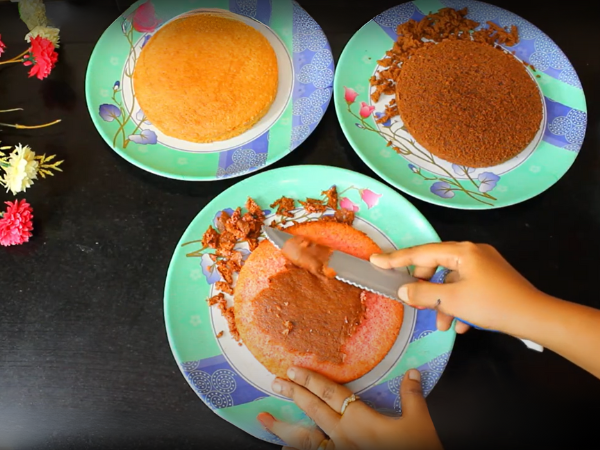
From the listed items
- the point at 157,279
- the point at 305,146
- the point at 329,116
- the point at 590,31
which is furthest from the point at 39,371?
the point at 590,31

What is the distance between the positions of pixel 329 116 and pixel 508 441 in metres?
0.90

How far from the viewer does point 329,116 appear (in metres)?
1.26

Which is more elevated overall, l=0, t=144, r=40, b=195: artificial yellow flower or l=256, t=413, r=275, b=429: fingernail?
l=0, t=144, r=40, b=195: artificial yellow flower

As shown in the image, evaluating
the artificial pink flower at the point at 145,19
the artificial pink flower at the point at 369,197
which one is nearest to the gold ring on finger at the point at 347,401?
the artificial pink flower at the point at 369,197

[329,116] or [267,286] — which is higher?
[329,116]

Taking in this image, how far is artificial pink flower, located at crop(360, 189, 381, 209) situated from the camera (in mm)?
1104

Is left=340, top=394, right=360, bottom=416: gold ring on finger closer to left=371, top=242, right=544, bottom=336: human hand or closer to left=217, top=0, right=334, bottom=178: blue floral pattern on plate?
left=371, top=242, right=544, bottom=336: human hand

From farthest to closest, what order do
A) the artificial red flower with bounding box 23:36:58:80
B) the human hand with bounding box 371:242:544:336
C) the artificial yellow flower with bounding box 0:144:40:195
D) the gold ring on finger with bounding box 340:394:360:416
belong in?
the artificial red flower with bounding box 23:36:58:80 → the artificial yellow flower with bounding box 0:144:40:195 → the gold ring on finger with bounding box 340:394:360:416 → the human hand with bounding box 371:242:544:336

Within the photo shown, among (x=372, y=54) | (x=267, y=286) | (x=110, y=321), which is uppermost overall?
(x=372, y=54)

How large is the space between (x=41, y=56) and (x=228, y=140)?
0.54 m

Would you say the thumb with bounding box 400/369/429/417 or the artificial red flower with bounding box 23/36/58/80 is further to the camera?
the artificial red flower with bounding box 23/36/58/80

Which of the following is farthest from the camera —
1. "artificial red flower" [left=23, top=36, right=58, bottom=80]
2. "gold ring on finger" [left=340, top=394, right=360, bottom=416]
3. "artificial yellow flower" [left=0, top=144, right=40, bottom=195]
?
"artificial red flower" [left=23, top=36, right=58, bottom=80]

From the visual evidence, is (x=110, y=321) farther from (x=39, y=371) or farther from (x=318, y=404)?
(x=318, y=404)

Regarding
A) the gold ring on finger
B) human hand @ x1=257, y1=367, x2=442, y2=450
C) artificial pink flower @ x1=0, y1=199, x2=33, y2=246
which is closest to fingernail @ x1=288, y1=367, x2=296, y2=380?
human hand @ x1=257, y1=367, x2=442, y2=450
